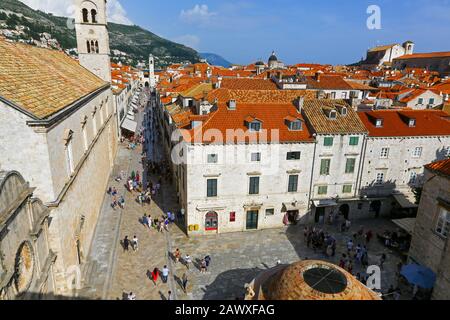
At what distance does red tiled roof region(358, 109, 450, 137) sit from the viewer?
98.4ft

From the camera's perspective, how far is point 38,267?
14.5m

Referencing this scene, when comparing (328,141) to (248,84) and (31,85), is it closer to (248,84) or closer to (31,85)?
(31,85)

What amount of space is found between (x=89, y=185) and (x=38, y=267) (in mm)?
11591

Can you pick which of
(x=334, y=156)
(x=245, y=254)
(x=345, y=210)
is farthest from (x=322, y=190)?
(x=245, y=254)

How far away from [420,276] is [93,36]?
45.2 meters

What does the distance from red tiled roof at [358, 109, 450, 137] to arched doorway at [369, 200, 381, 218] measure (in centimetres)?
693

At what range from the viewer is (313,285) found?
13.9 meters

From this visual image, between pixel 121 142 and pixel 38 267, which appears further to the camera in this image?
pixel 121 142

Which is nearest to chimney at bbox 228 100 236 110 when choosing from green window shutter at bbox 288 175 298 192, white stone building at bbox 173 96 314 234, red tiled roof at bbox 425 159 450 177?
white stone building at bbox 173 96 314 234

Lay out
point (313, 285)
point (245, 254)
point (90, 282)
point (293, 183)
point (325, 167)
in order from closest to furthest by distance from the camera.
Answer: point (313, 285)
point (90, 282)
point (245, 254)
point (293, 183)
point (325, 167)

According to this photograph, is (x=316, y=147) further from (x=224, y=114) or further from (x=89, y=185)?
(x=89, y=185)

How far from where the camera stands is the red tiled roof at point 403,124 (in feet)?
98.4

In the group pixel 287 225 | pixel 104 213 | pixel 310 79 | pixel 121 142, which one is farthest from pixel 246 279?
pixel 310 79
